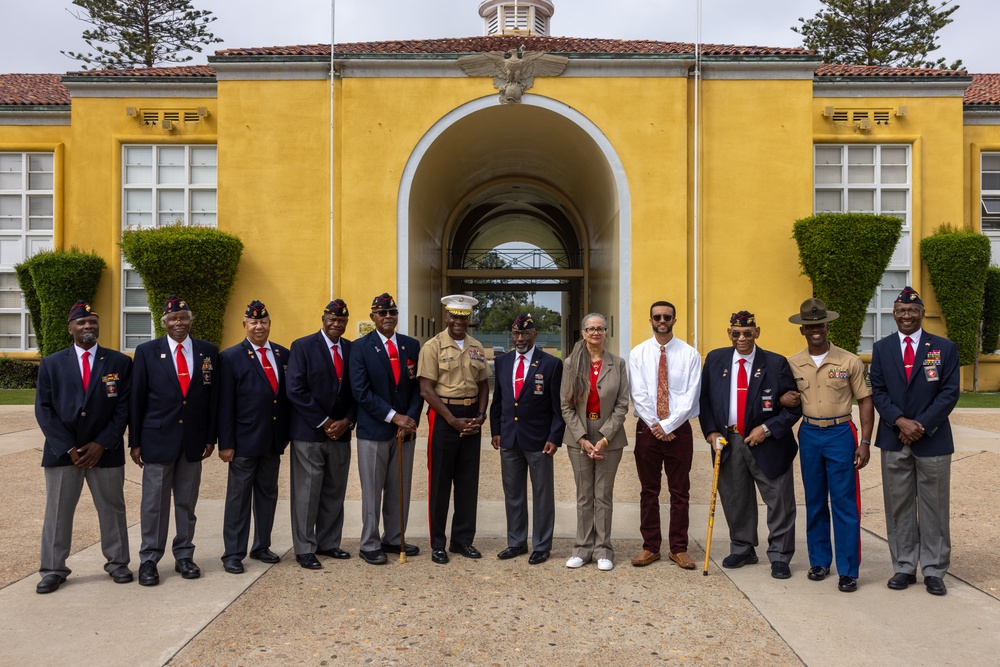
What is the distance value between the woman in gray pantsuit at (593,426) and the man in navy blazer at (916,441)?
5.82 feet

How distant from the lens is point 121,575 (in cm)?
532

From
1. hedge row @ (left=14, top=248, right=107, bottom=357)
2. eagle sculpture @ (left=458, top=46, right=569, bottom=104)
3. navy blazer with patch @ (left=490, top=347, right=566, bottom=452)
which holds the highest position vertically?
eagle sculpture @ (left=458, top=46, right=569, bottom=104)

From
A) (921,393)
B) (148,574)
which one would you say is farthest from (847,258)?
(148,574)

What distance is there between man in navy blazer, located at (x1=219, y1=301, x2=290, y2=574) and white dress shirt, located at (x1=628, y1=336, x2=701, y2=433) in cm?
264

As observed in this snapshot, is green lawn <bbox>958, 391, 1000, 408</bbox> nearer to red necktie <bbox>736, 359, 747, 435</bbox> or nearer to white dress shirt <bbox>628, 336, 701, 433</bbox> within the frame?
red necktie <bbox>736, 359, 747, 435</bbox>

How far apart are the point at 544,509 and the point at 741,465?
1479mm

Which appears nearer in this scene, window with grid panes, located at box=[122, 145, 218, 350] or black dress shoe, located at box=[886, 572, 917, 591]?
black dress shoe, located at box=[886, 572, 917, 591]

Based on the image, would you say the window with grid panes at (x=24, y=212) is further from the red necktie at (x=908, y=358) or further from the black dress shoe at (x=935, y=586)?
the black dress shoe at (x=935, y=586)

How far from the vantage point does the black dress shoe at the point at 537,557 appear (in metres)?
5.85

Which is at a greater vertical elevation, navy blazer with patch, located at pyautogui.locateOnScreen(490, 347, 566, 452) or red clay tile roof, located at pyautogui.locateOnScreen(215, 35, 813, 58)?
red clay tile roof, located at pyautogui.locateOnScreen(215, 35, 813, 58)

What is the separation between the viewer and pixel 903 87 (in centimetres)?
1791

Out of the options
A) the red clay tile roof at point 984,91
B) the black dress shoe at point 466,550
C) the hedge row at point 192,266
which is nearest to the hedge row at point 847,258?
the red clay tile roof at point 984,91

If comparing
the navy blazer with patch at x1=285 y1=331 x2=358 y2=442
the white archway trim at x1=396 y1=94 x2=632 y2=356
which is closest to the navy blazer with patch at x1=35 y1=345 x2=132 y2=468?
the navy blazer with patch at x1=285 y1=331 x2=358 y2=442

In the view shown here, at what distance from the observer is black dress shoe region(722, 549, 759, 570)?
18.8 ft
